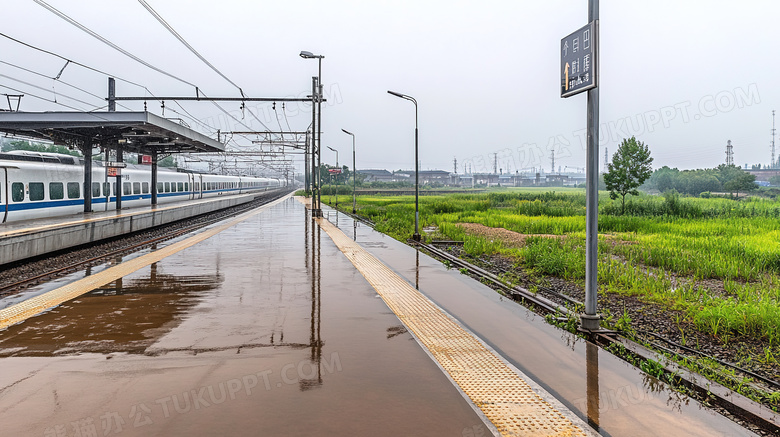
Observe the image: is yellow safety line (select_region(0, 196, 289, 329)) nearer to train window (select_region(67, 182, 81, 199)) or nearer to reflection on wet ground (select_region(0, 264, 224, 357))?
reflection on wet ground (select_region(0, 264, 224, 357))

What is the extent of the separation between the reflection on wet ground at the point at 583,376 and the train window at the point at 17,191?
15.8m

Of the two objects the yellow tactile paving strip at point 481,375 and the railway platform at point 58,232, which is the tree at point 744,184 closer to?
the railway platform at point 58,232

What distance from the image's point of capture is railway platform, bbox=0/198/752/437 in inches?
164

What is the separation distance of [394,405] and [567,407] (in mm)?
1499

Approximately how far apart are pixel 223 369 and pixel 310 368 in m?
0.88

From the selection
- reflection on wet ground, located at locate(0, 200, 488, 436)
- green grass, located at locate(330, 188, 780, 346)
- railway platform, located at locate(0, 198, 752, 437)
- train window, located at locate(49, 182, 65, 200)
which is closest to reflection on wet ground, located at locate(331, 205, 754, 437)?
railway platform, located at locate(0, 198, 752, 437)

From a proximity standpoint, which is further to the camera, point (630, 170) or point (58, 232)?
point (630, 170)

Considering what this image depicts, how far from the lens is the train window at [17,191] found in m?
17.7

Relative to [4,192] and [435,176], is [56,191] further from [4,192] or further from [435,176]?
[435,176]

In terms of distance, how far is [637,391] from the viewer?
4906mm

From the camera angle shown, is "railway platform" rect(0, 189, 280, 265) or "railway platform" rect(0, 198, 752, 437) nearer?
"railway platform" rect(0, 198, 752, 437)

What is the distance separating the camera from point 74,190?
22.9 m

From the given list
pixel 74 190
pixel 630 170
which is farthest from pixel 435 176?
pixel 74 190

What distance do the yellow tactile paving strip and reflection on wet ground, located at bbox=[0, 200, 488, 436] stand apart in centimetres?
19
